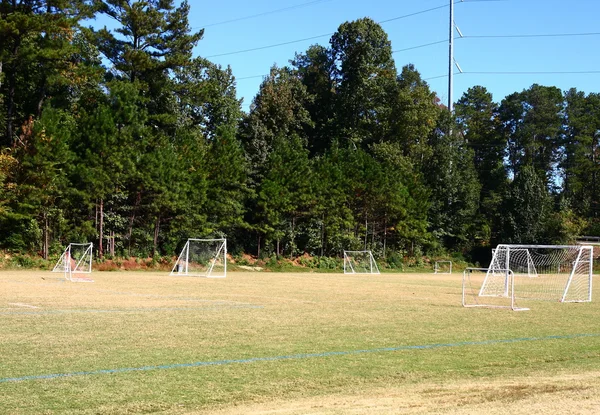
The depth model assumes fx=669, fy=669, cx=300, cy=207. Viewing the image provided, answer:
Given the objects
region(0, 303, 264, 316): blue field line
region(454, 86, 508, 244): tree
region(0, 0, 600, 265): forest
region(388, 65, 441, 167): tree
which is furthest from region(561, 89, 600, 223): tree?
region(0, 303, 264, 316): blue field line

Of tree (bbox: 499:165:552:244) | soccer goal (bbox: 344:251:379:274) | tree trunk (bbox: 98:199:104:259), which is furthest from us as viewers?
tree (bbox: 499:165:552:244)

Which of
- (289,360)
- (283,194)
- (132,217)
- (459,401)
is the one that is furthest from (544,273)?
(459,401)

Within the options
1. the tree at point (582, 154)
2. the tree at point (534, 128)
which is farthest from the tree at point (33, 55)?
the tree at point (534, 128)

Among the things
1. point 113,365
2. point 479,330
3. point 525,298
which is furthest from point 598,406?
point 525,298

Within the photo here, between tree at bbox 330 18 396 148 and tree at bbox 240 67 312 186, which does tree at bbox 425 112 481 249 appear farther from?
tree at bbox 240 67 312 186

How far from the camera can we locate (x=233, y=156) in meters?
53.8

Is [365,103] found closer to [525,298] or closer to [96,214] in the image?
[96,214]

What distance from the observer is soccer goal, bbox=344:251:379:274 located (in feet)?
178

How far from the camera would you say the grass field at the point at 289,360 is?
719cm

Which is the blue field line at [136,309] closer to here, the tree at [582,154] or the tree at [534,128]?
the tree at [582,154]

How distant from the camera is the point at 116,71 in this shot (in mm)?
52875

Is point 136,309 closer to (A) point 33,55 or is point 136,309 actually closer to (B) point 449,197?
(A) point 33,55

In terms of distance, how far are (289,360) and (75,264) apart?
2980 centimetres

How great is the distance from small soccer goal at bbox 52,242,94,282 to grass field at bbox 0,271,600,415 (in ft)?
43.8
